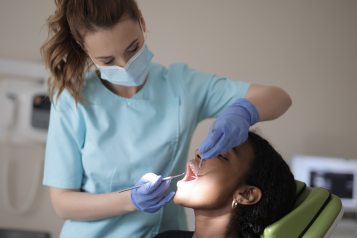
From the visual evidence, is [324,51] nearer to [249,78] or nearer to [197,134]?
[249,78]

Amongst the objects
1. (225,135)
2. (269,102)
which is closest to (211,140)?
(225,135)

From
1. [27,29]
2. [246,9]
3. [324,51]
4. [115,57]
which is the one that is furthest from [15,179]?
[324,51]

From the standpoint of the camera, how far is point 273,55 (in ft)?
7.43

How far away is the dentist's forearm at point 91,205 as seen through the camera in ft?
3.41

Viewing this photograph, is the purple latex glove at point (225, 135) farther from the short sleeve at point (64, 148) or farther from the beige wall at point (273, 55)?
the beige wall at point (273, 55)

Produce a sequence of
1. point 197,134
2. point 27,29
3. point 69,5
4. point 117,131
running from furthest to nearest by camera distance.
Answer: point 197,134
point 27,29
point 117,131
point 69,5

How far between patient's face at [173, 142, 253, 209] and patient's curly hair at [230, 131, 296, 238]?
42 millimetres

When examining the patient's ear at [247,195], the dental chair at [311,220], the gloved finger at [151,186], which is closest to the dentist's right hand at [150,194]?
the gloved finger at [151,186]

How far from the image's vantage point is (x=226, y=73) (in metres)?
2.27

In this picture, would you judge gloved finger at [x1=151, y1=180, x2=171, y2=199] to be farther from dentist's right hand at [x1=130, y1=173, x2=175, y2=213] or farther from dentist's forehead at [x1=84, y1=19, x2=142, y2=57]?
dentist's forehead at [x1=84, y1=19, x2=142, y2=57]

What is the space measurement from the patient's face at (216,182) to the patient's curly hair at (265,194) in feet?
0.14

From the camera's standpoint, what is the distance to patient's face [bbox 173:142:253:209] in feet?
3.35

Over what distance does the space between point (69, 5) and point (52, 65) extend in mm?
259

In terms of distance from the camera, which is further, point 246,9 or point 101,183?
point 246,9
